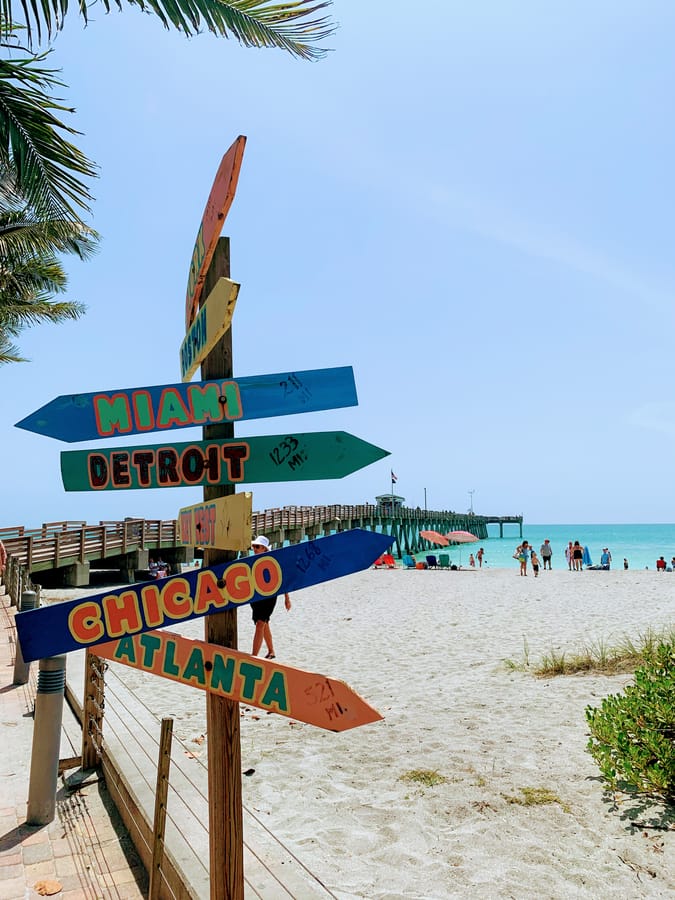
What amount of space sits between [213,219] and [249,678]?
1733 millimetres

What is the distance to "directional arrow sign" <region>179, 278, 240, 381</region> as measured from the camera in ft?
7.52

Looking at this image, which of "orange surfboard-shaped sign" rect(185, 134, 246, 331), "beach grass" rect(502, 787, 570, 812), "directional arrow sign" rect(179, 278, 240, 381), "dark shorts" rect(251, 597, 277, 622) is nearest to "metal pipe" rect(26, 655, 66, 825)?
"directional arrow sign" rect(179, 278, 240, 381)

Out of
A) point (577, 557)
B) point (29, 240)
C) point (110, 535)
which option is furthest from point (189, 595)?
point (577, 557)

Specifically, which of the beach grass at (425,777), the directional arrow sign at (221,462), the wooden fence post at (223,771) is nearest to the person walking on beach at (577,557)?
the beach grass at (425,777)

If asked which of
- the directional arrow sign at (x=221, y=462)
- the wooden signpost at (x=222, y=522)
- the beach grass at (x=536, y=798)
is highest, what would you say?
the directional arrow sign at (x=221, y=462)

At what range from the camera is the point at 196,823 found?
3551mm

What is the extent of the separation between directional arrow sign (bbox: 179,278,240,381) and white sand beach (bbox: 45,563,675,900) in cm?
290

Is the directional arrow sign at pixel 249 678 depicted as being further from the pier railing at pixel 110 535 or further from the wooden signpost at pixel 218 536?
the pier railing at pixel 110 535

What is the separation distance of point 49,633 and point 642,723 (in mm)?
4455

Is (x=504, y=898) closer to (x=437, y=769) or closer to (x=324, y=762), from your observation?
(x=437, y=769)

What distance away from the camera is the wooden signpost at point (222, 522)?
2.20m

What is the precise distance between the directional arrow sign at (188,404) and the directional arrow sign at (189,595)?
52 centimetres

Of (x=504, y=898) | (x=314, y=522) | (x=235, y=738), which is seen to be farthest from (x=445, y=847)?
(x=314, y=522)

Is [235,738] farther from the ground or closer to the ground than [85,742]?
farther from the ground
